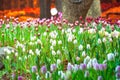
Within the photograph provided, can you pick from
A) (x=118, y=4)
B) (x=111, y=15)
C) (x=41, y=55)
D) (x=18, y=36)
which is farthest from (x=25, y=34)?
(x=118, y=4)

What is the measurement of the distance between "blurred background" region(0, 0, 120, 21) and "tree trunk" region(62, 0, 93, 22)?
739cm

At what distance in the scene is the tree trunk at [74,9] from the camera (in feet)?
27.7

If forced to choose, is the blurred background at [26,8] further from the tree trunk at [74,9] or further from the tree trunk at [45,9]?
the tree trunk at [74,9]

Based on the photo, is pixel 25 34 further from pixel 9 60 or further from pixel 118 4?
pixel 118 4

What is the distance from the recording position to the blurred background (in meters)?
17.0

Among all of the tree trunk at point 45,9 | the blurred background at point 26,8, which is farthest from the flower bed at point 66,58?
the blurred background at point 26,8

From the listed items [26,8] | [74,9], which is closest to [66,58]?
[74,9]

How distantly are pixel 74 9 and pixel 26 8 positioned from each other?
10478 millimetres

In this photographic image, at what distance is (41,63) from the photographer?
203 inches

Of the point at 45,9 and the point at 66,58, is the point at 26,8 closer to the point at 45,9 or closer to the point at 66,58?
the point at 45,9

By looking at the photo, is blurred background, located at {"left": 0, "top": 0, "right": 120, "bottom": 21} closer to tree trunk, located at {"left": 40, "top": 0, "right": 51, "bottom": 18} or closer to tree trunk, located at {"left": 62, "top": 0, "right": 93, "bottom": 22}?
tree trunk, located at {"left": 40, "top": 0, "right": 51, "bottom": 18}

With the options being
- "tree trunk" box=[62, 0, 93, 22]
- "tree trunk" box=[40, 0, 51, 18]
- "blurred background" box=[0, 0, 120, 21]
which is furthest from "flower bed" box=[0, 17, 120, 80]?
"blurred background" box=[0, 0, 120, 21]

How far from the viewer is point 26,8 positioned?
1886cm

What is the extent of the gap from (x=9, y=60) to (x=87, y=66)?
6.50 ft
